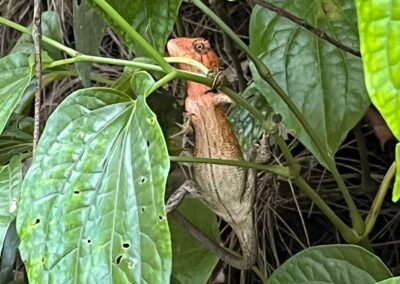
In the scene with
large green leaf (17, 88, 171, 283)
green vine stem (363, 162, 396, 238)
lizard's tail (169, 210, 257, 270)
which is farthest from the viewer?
lizard's tail (169, 210, 257, 270)

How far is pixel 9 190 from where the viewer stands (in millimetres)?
768

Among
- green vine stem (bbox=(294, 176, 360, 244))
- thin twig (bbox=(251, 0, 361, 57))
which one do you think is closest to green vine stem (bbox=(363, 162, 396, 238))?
green vine stem (bbox=(294, 176, 360, 244))

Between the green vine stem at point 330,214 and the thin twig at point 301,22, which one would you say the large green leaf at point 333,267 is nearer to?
the green vine stem at point 330,214

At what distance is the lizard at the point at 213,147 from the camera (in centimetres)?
84

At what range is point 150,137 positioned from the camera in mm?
602

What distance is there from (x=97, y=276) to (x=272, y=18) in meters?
0.35

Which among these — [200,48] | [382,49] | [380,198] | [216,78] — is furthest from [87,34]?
[382,49]

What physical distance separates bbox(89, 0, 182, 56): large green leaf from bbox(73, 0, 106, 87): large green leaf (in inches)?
4.4

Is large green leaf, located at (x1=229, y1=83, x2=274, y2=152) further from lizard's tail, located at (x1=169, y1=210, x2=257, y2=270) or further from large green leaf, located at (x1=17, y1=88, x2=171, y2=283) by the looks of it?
large green leaf, located at (x1=17, y1=88, x2=171, y2=283)

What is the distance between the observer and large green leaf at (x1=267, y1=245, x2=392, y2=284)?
744mm

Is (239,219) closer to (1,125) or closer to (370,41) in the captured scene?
(1,125)

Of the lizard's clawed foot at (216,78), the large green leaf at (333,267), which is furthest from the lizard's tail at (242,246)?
the lizard's clawed foot at (216,78)

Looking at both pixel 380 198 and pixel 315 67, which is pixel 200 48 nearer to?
pixel 315 67

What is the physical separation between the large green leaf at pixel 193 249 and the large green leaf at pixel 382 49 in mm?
656
